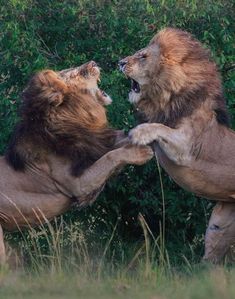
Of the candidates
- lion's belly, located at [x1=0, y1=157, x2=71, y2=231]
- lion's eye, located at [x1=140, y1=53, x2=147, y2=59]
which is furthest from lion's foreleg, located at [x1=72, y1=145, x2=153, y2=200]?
lion's eye, located at [x1=140, y1=53, x2=147, y2=59]

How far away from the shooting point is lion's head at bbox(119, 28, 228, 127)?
7.23 meters

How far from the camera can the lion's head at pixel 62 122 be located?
7.17m

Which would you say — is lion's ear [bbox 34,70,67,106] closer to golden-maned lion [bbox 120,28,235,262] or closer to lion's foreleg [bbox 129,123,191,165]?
golden-maned lion [bbox 120,28,235,262]

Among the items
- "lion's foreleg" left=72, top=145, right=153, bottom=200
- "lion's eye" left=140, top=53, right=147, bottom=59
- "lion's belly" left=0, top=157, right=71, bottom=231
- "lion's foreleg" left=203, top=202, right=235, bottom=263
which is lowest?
"lion's foreleg" left=203, top=202, right=235, bottom=263

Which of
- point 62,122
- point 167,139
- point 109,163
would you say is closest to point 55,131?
point 62,122

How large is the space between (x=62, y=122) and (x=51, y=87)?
0.28 m

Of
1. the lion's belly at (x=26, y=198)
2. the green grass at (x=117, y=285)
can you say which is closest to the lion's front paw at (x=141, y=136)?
the lion's belly at (x=26, y=198)

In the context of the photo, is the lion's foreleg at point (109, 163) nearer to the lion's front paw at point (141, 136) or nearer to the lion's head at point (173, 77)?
the lion's front paw at point (141, 136)

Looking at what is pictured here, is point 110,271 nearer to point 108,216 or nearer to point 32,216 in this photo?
point 32,216

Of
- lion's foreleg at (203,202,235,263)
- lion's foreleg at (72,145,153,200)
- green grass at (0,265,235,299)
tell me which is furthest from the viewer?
lion's foreleg at (203,202,235,263)

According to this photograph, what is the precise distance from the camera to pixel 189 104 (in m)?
7.20

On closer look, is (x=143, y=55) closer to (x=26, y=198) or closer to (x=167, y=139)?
(x=167, y=139)

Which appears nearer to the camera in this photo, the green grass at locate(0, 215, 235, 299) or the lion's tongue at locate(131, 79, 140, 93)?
the green grass at locate(0, 215, 235, 299)

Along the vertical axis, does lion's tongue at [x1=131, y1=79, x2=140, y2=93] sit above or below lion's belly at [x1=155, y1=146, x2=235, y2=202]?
above
